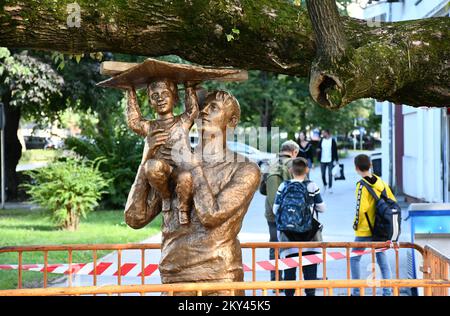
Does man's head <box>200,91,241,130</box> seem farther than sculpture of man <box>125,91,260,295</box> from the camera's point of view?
Yes

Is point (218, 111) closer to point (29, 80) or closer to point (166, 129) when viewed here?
point (166, 129)

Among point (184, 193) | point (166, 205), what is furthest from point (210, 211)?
point (166, 205)

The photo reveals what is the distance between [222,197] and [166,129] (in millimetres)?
558

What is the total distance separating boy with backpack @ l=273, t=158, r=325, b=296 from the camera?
802cm

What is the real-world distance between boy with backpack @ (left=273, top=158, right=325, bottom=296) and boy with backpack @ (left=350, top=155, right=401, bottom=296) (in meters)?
0.42

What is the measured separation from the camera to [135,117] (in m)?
5.02

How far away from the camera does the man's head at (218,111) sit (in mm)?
4941

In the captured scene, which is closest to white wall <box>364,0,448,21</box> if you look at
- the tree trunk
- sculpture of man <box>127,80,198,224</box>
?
the tree trunk

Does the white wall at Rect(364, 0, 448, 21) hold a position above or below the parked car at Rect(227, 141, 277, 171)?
above

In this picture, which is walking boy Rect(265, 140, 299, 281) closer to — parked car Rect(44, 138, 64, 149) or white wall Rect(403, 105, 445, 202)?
white wall Rect(403, 105, 445, 202)

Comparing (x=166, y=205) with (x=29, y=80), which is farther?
(x=29, y=80)

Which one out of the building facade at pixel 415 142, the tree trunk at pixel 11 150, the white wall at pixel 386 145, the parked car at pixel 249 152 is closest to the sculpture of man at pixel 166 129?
the parked car at pixel 249 152

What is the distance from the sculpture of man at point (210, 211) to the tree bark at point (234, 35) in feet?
1.48

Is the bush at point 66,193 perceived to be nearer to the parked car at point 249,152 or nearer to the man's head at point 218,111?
the parked car at point 249,152
